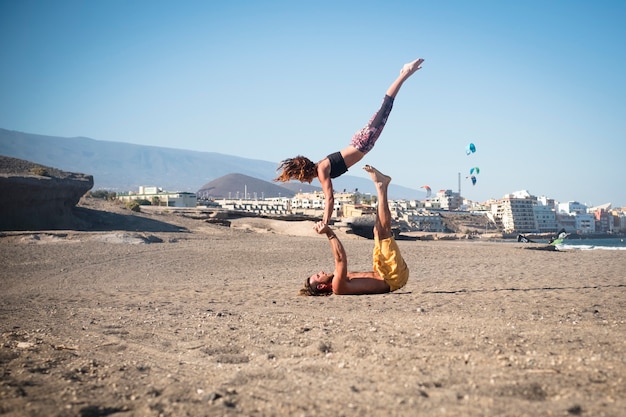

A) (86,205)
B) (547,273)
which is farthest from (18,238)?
(547,273)

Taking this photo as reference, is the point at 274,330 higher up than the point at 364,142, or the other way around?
the point at 364,142

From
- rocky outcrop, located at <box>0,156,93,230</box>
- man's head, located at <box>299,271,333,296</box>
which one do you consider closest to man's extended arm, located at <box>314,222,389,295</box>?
man's head, located at <box>299,271,333,296</box>

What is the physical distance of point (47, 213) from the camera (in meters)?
23.1

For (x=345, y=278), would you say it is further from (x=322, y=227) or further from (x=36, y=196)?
(x=36, y=196)

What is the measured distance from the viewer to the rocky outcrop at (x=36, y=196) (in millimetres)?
21562

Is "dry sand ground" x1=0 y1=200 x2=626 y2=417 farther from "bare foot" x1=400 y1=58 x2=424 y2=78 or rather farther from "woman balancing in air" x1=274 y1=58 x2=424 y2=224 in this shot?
"bare foot" x1=400 y1=58 x2=424 y2=78

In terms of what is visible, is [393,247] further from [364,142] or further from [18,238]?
[18,238]

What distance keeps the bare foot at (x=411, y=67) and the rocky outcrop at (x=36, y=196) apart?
59.8ft

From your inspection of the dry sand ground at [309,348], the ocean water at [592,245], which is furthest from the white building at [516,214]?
the dry sand ground at [309,348]

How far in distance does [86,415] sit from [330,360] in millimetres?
2056

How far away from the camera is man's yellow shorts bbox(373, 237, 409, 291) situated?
349 inches

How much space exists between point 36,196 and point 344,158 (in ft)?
59.6

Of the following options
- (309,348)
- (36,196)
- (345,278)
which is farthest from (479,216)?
(309,348)

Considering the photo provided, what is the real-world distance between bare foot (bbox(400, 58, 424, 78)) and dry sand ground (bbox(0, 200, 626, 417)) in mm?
3842
